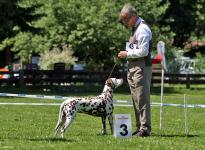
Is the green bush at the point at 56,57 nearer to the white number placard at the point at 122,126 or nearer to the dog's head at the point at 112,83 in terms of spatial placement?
the dog's head at the point at 112,83

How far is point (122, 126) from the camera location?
1080 centimetres

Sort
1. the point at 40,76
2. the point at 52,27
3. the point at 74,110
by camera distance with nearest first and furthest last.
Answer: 1. the point at 74,110
2. the point at 40,76
3. the point at 52,27

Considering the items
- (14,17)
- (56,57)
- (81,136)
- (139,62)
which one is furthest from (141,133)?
(56,57)

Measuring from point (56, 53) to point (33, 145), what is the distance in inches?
1311

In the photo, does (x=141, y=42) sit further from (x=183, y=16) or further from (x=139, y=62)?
(x=183, y=16)

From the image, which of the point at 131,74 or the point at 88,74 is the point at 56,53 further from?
the point at 131,74

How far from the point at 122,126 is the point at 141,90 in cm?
79

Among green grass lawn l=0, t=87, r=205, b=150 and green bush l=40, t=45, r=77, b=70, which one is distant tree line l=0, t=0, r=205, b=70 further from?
green grass lawn l=0, t=87, r=205, b=150

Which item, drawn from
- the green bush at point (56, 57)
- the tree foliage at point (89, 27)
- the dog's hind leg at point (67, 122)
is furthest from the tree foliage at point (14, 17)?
the dog's hind leg at point (67, 122)

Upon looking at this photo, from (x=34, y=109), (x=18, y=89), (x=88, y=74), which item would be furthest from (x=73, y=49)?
(x=34, y=109)

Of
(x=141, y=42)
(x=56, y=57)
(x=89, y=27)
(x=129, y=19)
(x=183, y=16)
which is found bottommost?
(x=56, y=57)

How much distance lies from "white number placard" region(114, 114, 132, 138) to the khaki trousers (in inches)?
16.1

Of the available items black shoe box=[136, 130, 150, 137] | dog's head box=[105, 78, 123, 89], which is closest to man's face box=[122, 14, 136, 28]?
dog's head box=[105, 78, 123, 89]

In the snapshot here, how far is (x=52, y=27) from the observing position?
4256cm
